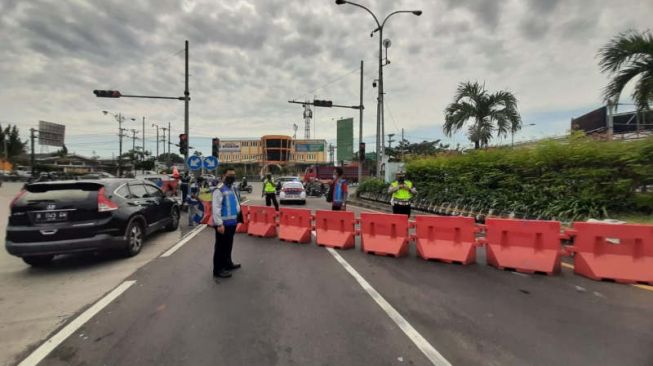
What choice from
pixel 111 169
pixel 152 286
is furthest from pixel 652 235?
pixel 111 169

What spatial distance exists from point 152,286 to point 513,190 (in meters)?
10.4

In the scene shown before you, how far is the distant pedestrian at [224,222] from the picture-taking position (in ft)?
20.2

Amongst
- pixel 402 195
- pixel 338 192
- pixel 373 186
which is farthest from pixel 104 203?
pixel 373 186

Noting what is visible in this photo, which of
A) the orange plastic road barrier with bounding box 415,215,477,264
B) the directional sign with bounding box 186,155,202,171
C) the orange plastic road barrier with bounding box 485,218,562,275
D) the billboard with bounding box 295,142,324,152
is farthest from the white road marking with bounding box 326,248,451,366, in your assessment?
the billboard with bounding box 295,142,324,152

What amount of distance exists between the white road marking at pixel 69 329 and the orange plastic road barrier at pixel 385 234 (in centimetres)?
451

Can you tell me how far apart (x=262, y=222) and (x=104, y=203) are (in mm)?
3990

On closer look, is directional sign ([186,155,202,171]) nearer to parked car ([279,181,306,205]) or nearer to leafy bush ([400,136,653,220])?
parked car ([279,181,306,205])

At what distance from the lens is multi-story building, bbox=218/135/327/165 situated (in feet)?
314

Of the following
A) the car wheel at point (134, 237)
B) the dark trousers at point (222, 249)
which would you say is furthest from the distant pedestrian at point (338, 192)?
the car wheel at point (134, 237)

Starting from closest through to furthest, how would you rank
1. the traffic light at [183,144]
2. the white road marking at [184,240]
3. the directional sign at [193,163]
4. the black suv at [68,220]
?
the black suv at [68,220] → the white road marking at [184,240] → the directional sign at [193,163] → the traffic light at [183,144]

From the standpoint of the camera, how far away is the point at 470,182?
13.8 metres

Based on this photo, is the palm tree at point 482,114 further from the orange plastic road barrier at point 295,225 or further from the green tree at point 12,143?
the green tree at point 12,143

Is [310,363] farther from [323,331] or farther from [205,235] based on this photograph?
[205,235]

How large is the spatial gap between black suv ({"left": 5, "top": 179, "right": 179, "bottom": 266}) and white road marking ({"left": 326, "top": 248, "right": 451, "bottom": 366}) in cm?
464
